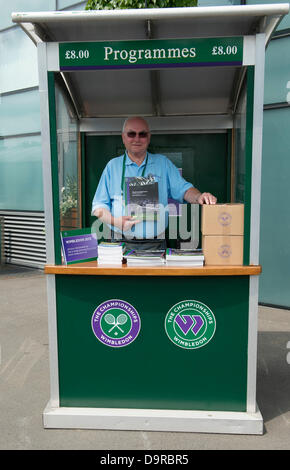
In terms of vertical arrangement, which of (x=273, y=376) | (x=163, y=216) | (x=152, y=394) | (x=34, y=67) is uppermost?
(x=34, y=67)

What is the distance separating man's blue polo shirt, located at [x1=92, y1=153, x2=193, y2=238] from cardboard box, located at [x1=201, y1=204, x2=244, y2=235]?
62 centimetres

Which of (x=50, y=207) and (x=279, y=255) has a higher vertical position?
(x=50, y=207)

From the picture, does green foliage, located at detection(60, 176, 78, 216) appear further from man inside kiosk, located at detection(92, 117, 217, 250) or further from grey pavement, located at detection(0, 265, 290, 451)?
grey pavement, located at detection(0, 265, 290, 451)

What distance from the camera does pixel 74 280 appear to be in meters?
2.64

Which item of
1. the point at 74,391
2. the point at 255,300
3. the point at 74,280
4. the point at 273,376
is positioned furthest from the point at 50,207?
the point at 273,376

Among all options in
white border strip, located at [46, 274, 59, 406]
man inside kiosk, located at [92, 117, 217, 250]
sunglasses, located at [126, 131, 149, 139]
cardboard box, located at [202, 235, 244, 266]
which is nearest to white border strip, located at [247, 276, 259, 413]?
cardboard box, located at [202, 235, 244, 266]

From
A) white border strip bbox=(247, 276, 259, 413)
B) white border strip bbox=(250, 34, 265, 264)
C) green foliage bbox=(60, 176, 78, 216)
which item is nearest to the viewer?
white border strip bbox=(250, 34, 265, 264)

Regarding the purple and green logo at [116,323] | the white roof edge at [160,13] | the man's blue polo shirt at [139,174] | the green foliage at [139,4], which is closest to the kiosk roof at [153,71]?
the white roof edge at [160,13]

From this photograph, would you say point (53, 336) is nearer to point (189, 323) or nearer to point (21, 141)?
point (189, 323)

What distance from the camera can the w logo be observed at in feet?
8.59

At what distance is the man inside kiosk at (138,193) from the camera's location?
3148mm

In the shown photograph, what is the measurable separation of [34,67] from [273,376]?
6751 millimetres

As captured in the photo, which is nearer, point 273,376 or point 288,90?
point 273,376

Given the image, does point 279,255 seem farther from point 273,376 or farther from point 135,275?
point 135,275
